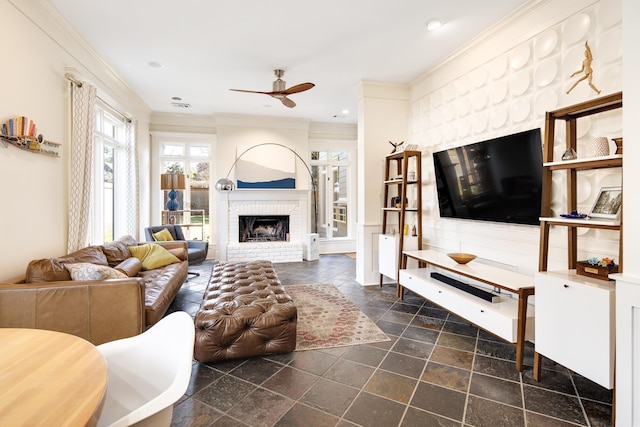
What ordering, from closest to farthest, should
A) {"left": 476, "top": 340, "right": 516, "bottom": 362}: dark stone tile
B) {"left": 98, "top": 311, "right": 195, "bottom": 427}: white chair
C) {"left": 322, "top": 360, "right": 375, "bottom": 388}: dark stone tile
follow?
{"left": 98, "top": 311, "right": 195, "bottom": 427}: white chair, {"left": 322, "top": 360, "right": 375, "bottom": 388}: dark stone tile, {"left": 476, "top": 340, "right": 516, "bottom": 362}: dark stone tile

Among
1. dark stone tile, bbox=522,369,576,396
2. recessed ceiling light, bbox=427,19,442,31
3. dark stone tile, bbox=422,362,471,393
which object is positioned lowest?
dark stone tile, bbox=422,362,471,393

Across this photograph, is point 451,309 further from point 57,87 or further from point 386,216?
point 57,87

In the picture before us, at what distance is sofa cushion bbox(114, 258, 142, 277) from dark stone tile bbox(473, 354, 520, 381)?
3353 millimetres

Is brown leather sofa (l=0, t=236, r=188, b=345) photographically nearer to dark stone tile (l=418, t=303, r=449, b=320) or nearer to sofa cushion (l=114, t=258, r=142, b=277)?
sofa cushion (l=114, t=258, r=142, b=277)

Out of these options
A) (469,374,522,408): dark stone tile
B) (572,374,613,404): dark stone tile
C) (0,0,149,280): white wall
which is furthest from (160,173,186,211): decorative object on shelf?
(572,374,613,404): dark stone tile

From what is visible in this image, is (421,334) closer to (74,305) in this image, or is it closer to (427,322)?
(427,322)

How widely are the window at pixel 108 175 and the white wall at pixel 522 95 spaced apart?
4.44 meters

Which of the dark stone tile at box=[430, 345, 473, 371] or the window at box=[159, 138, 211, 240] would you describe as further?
the window at box=[159, 138, 211, 240]

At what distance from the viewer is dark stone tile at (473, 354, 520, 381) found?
2213mm

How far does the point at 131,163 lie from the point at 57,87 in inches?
79.3

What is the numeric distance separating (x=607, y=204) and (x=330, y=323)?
244 cm

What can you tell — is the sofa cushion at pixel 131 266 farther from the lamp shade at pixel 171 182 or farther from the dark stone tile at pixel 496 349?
the dark stone tile at pixel 496 349

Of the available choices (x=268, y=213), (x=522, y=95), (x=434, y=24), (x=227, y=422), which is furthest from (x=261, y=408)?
(x=268, y=213)

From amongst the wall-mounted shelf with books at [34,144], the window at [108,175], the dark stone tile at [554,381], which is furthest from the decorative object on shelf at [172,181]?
the dark stone tile at [554,381]
